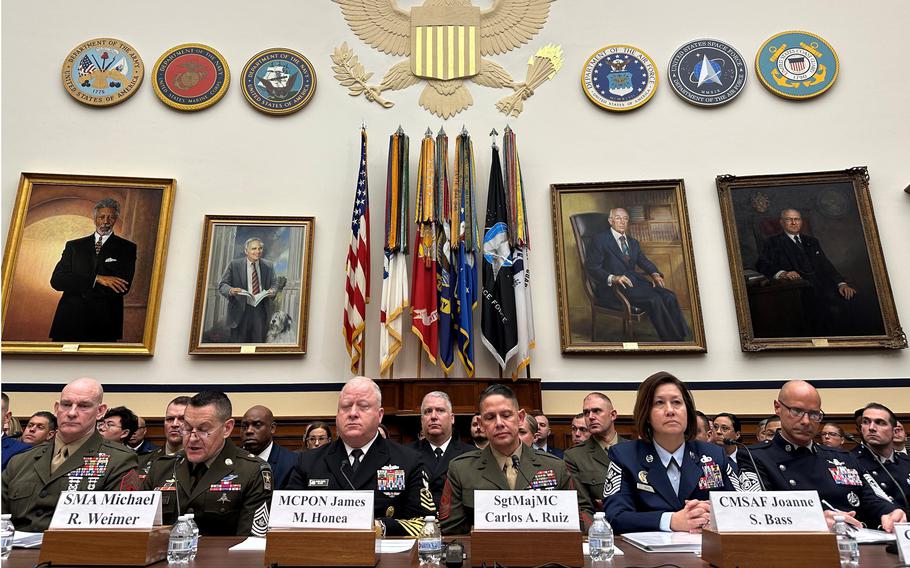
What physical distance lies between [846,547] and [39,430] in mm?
5806

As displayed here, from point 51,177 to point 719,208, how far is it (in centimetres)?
789

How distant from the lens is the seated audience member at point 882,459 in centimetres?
365

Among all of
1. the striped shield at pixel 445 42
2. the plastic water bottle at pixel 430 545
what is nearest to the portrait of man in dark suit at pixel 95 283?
the striped shield at pixel 445 42

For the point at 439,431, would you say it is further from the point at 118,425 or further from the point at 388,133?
the point at 388,133

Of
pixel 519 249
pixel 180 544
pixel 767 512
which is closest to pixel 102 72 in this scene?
pixel 519 249

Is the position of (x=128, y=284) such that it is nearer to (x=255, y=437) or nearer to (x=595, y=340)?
(x=255, y=437)

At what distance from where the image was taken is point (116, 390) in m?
6.38

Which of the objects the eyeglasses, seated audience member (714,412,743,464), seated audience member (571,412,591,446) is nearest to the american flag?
seated audience member (571,412,591,446)

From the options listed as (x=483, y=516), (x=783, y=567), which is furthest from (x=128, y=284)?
(x=783, y=567)

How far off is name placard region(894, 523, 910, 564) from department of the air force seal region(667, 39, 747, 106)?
6352mm

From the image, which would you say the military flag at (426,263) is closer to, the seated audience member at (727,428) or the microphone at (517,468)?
the seated audience member at (727,428)

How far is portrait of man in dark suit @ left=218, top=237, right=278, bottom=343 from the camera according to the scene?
6570 mm

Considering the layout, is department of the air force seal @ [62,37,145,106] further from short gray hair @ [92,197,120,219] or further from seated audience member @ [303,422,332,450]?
seated audience member @ [303,422,332,450]

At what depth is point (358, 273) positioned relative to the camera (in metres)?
6.52
